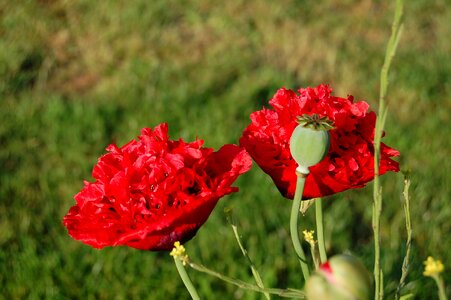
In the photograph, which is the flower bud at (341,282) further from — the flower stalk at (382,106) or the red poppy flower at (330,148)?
the red poppy flower at (330,148)

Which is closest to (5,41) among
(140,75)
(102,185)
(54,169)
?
(140,75)

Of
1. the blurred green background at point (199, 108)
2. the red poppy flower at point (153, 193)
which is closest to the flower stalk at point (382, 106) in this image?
the red poppy flower at point (153, 193)

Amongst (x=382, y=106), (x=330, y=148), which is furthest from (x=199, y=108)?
(x=382, y=106)

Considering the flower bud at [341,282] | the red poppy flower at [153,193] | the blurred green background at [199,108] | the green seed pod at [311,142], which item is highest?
the green seed pod at [311,142]

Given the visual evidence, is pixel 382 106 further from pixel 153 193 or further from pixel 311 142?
pixel 153 193

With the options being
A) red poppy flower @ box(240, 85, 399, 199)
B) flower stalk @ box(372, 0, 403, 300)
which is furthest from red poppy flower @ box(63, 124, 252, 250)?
flower stalk @ box(372, 0, 403, 300)

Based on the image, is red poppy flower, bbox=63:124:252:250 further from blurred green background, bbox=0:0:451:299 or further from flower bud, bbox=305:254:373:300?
blurred green background, bbox=0:0:451:299

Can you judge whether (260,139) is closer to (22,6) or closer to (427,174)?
(427,174)

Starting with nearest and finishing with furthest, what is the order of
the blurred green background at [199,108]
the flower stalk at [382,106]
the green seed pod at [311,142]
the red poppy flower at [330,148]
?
1. the flower stalk at [382,106]
2. the green seed pod at [311,142]
3. the red poppy flower at [330,148]
4. the blurred green background at [199,108]
